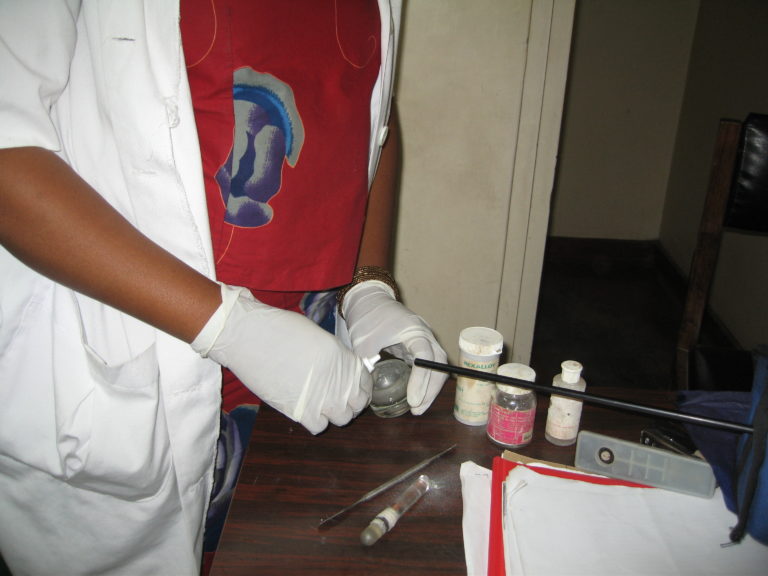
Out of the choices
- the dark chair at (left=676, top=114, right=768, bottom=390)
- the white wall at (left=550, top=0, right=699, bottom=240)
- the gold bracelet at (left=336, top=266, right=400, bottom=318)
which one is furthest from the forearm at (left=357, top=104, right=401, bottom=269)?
the white wall at (left=550, top=0, right=699, bottom=240)

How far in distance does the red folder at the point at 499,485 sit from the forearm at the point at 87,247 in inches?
15.8

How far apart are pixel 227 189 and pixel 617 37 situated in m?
2.94

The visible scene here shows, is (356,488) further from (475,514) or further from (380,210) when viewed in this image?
(380,210)

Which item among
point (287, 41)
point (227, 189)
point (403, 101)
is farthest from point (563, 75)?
point (227, 189)

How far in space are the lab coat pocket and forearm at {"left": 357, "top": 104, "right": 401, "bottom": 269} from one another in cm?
45

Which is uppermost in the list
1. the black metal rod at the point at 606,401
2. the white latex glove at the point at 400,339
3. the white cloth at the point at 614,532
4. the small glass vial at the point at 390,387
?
the black metal rod at the point at 606,401

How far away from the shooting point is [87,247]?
0.59 m

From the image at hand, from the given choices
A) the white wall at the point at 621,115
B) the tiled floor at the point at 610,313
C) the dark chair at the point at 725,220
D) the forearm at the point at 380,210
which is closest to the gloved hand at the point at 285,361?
the forearm at the point at 380,210

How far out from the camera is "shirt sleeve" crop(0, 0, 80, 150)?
538mm

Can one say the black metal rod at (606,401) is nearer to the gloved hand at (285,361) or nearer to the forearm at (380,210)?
the gloved hand at (285,361)

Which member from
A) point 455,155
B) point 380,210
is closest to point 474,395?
point 380,210

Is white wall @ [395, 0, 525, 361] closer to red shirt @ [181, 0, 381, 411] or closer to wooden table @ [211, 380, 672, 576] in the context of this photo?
red shirt @ [181, 0, 381, 411]

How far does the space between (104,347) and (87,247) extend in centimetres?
17

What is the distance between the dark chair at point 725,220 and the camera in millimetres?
1194
